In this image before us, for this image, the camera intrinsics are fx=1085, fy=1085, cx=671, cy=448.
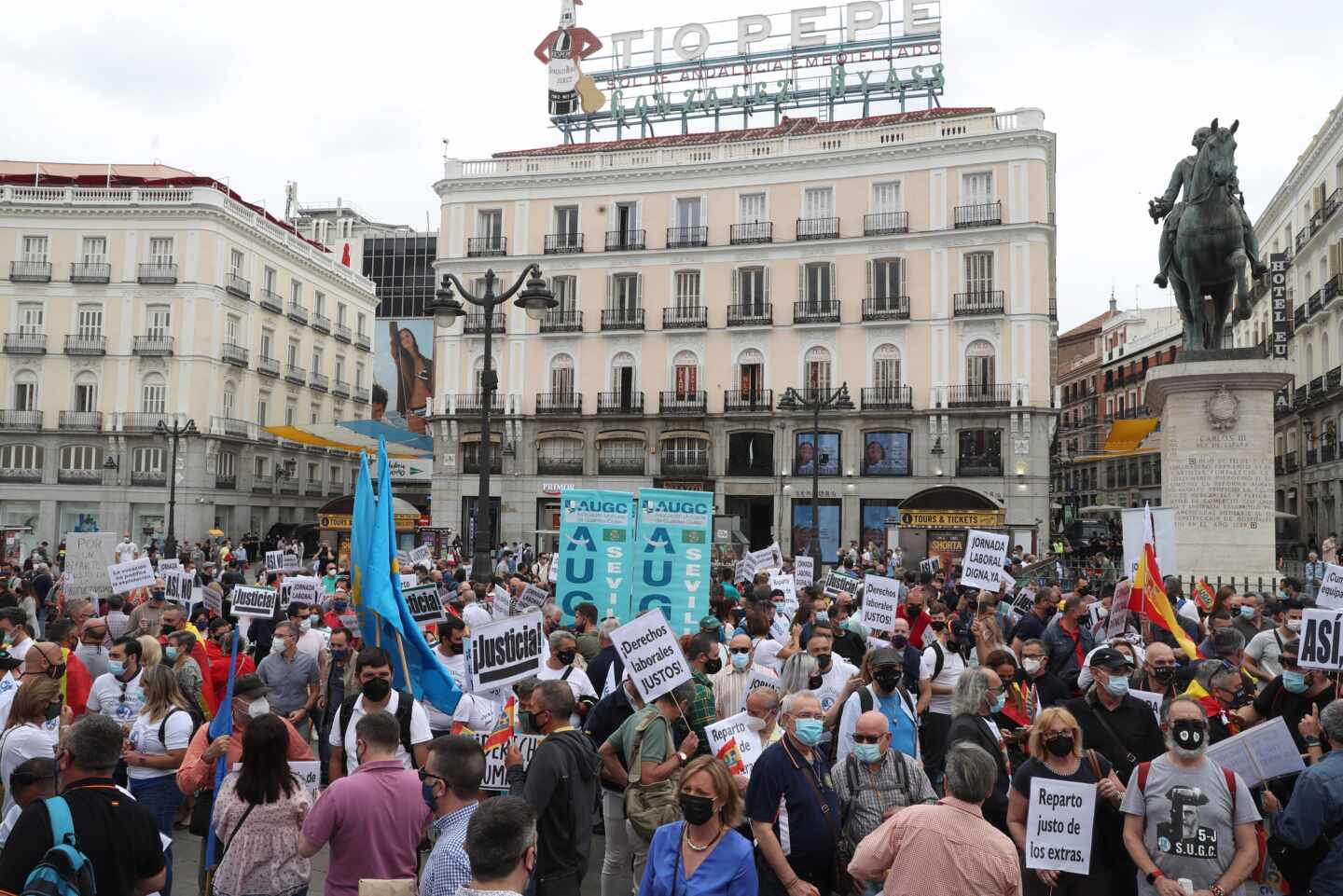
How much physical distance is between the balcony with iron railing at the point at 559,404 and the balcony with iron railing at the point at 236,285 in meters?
17.0

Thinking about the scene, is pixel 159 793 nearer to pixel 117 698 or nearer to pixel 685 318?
pixel 117 698

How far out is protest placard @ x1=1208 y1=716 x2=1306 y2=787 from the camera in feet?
18.1

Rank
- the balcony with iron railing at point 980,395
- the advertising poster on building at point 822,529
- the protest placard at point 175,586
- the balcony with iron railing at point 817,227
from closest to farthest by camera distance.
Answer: the protest placard at point 175,586 < the balcony with iron railing at point 980,395 < the advertising poster on building at point 822,529 < the balcony with iron railing at point 817,227

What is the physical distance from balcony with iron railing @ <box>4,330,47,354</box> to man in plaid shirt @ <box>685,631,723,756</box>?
169ft

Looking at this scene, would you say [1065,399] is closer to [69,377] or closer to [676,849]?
[69,377]

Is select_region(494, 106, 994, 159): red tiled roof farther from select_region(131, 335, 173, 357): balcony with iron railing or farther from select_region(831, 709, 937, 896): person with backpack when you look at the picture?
select_region(831, 709, 937, 896): person with backpack

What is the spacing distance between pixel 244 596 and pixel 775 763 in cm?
898

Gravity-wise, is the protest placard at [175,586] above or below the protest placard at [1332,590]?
below

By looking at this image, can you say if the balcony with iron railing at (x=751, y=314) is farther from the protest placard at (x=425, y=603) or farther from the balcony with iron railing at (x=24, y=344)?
the protest placard at (x=425, y=603)

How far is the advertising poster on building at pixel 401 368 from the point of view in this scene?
222 ft

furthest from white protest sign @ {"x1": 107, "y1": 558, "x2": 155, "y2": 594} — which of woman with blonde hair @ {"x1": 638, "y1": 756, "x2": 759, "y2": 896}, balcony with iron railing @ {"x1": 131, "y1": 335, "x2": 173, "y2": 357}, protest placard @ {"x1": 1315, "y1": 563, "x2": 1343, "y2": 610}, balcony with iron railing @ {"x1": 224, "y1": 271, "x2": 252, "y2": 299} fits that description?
balcony with iron railing @ {"x1": 224, "y1": 271, "x2": 252, "y2": 299}

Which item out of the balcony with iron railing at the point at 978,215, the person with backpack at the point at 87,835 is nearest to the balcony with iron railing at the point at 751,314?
the balcony with iron railing at the point at 978,215

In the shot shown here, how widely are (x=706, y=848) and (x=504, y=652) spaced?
315cm

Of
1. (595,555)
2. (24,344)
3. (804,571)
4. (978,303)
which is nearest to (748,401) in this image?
(978,303)
